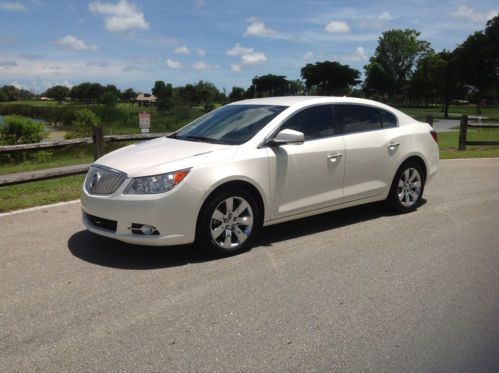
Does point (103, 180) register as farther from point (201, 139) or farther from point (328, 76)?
point (328, 76)

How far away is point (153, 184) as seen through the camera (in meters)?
4.86

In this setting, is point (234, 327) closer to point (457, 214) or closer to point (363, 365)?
point (363, 365)

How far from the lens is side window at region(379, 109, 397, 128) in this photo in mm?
6886

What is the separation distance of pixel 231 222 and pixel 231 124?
1363 mm

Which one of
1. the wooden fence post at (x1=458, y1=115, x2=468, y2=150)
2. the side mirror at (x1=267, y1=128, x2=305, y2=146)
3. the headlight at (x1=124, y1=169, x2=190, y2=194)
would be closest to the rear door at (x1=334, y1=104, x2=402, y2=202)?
the side mirror at (x1=267, y1=128, x2=305, y2=146)

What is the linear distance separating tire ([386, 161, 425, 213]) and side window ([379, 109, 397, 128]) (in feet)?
1.89

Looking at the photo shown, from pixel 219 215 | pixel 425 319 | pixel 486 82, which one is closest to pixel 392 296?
pixel 425 319

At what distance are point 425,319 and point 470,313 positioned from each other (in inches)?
16.5

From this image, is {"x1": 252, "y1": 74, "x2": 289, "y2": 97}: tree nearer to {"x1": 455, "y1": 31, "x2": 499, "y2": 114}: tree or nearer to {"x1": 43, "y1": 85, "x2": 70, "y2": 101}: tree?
{"x1": 455, "y1": 31, "x2": 499, "y2": 114}: tree

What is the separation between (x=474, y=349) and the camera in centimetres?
349

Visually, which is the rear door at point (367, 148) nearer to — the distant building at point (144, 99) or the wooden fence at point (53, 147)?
the wooden fence at point (53, 147)

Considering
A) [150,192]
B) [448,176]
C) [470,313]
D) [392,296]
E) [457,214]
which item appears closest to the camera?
[470,313]

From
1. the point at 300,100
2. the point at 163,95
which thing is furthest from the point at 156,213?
the point at 163,95

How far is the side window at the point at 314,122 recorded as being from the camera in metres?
5.90
